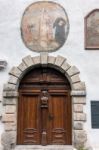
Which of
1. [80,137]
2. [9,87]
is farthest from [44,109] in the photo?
[80,137]

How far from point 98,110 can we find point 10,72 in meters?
2.39

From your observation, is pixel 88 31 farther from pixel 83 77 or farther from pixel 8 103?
pixel 8 103

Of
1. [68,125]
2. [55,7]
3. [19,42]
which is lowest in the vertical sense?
[68,125]

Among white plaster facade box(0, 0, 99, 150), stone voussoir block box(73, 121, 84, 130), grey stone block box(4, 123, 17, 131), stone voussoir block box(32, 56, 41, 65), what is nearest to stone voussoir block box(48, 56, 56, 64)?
white plaster facade box(0, 0, 99, 150)

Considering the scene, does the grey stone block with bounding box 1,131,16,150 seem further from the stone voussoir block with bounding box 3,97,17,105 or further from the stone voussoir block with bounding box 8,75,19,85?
the stone voussoir block with bounding box 8,75,19,85

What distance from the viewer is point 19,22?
10570 millimetres

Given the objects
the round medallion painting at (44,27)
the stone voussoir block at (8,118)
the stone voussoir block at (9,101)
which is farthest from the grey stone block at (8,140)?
the round medallion painting at (44,27)

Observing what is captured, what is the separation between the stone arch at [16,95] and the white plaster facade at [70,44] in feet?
0.40

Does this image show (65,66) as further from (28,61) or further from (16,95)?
(16,95)

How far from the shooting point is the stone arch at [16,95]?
10062mm

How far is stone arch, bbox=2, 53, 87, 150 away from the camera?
33.0 feet

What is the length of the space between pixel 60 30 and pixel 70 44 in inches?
18.2

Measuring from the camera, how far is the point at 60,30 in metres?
10.5

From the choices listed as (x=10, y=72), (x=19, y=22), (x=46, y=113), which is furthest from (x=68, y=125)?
(x=19, y=22)
